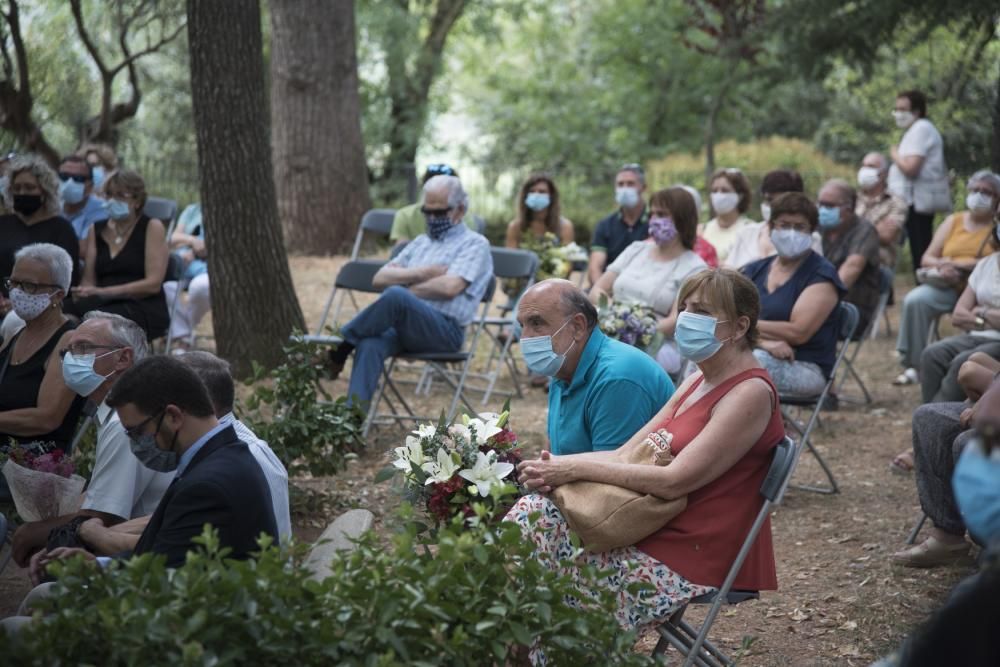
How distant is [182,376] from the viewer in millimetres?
3607

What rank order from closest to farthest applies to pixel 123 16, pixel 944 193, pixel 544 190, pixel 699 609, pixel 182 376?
1. pixel 182 376
2. pixel 699 609
3. pixel 544 190
4. pixel 944 193
5. pixel 123 16

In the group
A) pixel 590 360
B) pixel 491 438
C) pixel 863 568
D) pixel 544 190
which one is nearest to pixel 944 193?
pixel 544 190

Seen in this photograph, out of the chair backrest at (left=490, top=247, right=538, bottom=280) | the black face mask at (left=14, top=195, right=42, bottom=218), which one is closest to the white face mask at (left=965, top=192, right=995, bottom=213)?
the chair backrest at (left=490, top=247, right=538, bottom=280)

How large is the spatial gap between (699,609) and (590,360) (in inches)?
65.1

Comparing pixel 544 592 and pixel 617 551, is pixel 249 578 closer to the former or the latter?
pixel 544 592

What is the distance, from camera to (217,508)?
3.33 m

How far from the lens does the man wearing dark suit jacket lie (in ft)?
10.9

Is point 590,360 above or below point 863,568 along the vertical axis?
above

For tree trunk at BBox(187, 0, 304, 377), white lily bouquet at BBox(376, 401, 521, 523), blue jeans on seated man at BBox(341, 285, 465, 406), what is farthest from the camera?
tree trunk at BBox(187, 0, 304, 377)

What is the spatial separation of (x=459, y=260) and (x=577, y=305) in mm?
3474

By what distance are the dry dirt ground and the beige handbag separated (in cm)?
45

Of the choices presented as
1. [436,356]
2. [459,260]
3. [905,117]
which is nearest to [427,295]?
[459,260]

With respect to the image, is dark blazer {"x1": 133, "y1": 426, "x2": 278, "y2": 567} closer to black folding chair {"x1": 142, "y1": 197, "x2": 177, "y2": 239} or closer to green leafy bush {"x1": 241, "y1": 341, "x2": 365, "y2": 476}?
green leafy bush {"x1": 241, "y1": 341, "x2": 365, "y2": 476}

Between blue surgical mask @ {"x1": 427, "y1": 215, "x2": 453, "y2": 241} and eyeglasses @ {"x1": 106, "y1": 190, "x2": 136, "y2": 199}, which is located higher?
eyeglasses @ {"x1": 106, "y1": 190, "x2": 136, "y2": 199}
